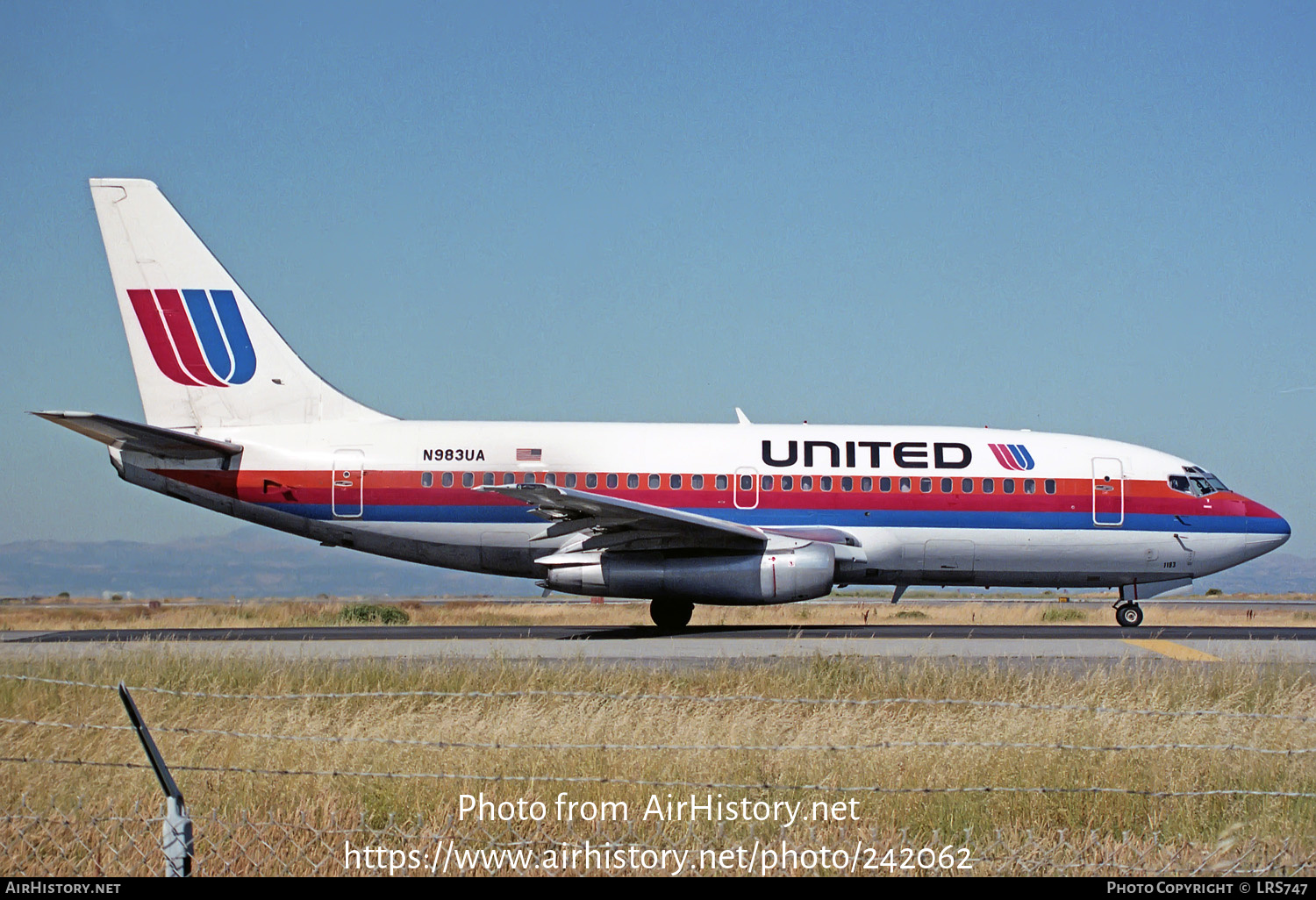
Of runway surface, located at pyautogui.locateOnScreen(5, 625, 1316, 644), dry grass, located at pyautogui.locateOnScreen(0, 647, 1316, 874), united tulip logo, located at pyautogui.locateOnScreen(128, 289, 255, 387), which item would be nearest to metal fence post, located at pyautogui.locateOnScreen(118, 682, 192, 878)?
dry grass, located at pyautogui.locateOnScreen(0, 647, 1316, 874)

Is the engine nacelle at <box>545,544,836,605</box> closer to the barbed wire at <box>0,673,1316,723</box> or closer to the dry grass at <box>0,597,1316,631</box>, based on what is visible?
the dry grass at <box>0,597,1316,631</box>

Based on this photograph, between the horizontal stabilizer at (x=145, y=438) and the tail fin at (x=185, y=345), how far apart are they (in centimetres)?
127

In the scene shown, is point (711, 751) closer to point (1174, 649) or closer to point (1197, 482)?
point (1174, 649)

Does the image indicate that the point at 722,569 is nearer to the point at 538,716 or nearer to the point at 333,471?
the point at 333,471

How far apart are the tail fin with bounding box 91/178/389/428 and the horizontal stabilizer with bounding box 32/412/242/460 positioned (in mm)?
1266

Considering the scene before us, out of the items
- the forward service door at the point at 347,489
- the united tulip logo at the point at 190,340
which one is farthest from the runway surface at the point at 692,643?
the united tulip logo at the point at 190,340

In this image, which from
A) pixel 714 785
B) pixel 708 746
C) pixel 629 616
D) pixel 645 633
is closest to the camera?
pixel 714 785

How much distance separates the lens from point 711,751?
9266 mm

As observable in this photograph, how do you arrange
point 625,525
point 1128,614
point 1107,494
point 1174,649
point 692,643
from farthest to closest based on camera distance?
point 1128,614 < point 1107,494 < point 625,525 < point 692,643 < point 1174,649

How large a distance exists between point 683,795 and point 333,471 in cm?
1531

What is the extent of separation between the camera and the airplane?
2195 cm

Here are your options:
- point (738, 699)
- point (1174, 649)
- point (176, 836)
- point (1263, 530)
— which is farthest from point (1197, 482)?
point (176, 836)

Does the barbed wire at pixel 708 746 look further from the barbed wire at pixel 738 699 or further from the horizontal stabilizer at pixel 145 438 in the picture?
the horizontal stabilizer at pixel 145 438

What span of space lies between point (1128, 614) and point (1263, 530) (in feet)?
9.94
